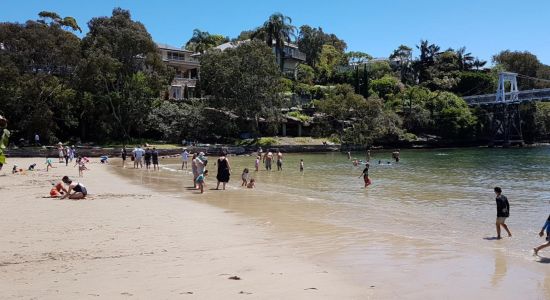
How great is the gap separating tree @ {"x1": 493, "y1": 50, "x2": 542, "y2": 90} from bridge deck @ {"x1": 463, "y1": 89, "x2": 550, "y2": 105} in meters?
18.2

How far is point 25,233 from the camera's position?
1090 centimetres

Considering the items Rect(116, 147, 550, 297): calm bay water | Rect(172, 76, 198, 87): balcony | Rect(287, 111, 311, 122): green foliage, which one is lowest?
Rect(116, 147, 550, 297): calm bay water

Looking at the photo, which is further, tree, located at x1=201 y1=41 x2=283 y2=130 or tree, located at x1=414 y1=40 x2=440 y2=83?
tree, located at x1=414 y1=40 x2=440 y2=83

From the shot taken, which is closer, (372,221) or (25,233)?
(25,233)

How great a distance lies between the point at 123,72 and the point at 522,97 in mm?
72489

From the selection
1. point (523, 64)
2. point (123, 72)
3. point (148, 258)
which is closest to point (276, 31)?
point (123, 72)

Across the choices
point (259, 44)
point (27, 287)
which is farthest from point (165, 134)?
point (27, 287)

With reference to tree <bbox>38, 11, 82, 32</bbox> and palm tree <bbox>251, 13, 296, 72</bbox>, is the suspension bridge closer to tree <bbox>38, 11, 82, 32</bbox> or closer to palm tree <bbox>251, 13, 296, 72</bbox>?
palm tree <bbox>251, 13, 296, 72</bbox>

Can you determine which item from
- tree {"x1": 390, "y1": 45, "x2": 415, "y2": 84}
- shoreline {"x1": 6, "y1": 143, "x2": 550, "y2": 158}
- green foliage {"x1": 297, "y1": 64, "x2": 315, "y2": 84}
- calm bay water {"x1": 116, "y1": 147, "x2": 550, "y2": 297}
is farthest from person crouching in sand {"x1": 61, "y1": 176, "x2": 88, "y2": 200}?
tree {"x1": 390, "y1": 45, "x2": 415, "y2": 84}

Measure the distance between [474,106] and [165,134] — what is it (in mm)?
63443

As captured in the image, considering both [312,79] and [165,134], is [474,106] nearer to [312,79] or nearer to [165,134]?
[312,79]

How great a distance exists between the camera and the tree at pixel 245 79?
64188 mm

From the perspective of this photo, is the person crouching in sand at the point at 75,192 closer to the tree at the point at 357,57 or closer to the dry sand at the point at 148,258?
the dry sand at the point at 148,258

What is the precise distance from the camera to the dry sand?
712 cm
